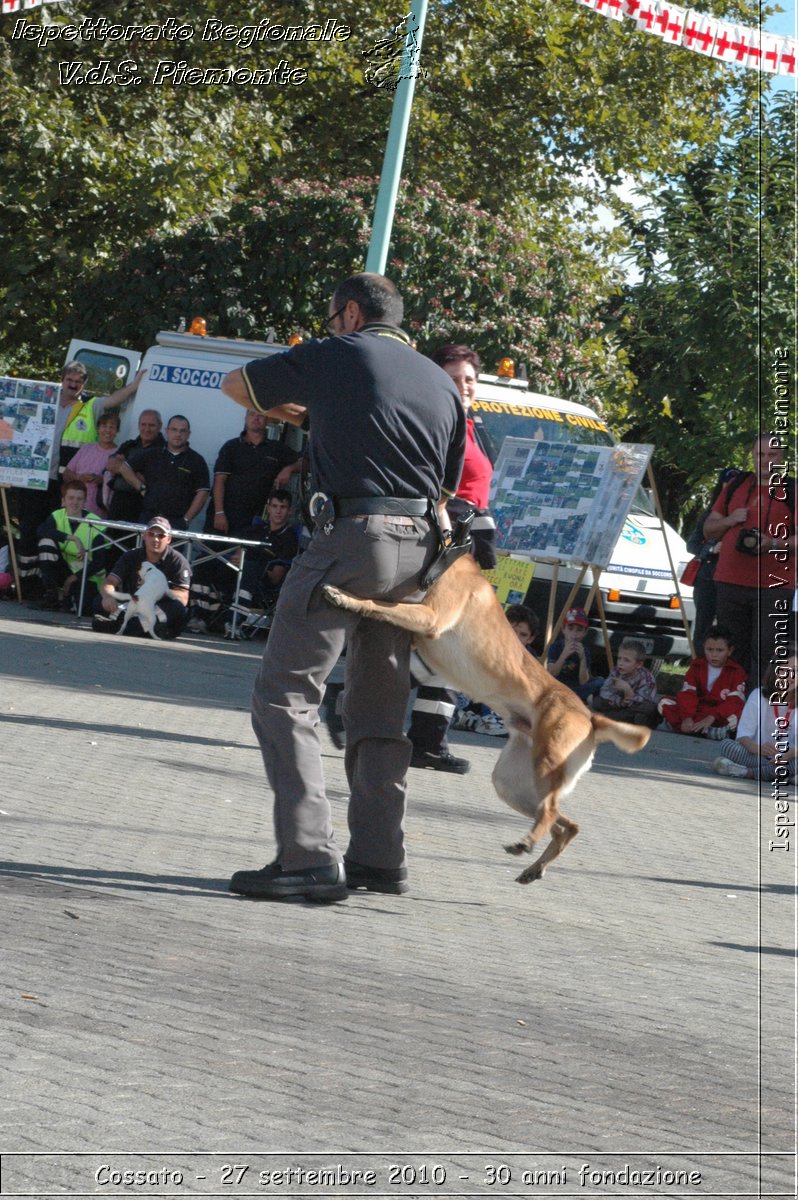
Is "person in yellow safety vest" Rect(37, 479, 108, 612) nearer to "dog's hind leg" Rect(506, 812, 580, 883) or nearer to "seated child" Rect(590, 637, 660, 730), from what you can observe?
"seated child" Rect(590, 637, 660, 730)

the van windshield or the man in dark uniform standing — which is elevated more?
the van windshield

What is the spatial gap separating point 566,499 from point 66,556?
5328mm

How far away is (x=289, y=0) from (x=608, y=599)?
15.4 m

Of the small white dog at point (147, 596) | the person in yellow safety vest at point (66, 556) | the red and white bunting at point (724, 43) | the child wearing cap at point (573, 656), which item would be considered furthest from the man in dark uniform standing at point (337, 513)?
the person in yellow safety vest at point (66, 556)

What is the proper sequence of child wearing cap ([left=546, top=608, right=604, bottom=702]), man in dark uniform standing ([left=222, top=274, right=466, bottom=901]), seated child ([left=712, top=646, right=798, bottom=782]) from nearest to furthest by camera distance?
man in dark uniform standing ([left=222, top=274, right=466, bottom=901])
seated child ([left=712, top=646, right=798, bottom=782])
child wearing cap ([left=546, top=608, right=604, bottom=702])

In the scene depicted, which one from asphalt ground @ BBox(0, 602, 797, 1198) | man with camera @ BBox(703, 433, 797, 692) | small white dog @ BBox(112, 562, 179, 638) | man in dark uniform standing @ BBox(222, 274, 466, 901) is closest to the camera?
asphalt ground @ BBox(0, 602, 797, 1198)

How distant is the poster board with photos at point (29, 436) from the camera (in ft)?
55.9

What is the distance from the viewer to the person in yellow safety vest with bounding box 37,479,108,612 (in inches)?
653

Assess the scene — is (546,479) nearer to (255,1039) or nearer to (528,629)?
(528,629)

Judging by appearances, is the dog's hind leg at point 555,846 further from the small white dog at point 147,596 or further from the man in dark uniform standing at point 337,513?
the small white dog at point 147,596

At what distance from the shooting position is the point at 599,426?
56.8ft

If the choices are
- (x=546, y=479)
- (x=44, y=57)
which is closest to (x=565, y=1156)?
(x=546, y=479)

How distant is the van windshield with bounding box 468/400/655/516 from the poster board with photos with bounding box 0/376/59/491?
4.48m

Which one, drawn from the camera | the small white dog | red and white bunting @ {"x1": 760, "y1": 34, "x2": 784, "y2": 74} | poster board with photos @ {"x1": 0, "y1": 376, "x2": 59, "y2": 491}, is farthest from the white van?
poster board with photos @ {"x1": 0, "y1": 376, "x2": 59, "y2": 491}
